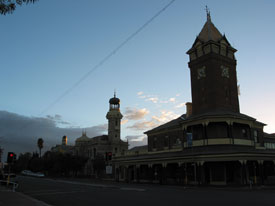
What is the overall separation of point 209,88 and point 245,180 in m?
14.0

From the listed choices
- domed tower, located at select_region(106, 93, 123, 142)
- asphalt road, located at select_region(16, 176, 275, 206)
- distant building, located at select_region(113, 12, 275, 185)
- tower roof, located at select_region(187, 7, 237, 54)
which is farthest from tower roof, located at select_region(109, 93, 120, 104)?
asphalt road, located at select_region(16, 176, 275, 206)

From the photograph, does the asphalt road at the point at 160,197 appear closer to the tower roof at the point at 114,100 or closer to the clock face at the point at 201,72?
the clock face at the point at 201,72

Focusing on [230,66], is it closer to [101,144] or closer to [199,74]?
[199,74]

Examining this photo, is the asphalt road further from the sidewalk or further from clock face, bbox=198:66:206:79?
clock face, bbox=198:66:206:79

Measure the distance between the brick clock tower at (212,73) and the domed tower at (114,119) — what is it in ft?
159

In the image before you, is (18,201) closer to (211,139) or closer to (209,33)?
(211,139)

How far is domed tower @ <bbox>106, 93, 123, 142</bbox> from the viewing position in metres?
89.1

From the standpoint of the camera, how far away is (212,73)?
40875mm

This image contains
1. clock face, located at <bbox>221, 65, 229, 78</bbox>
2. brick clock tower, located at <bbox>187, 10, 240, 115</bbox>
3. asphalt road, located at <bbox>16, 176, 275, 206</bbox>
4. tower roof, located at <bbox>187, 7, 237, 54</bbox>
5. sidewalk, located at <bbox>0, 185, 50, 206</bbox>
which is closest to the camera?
sidewalk, located at <bbox>0, 185, 50, 206</bbox>

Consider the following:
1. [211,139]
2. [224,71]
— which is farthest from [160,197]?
[224,71]

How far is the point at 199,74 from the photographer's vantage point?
141 feet

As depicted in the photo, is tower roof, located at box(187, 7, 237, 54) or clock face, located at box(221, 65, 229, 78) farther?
tower roof, located at box(187, 7, 237, 54)

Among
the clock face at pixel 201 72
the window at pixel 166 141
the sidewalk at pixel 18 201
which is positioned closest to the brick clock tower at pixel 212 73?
the clock face at pixel 201 72

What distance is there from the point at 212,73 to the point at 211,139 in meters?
10.9
